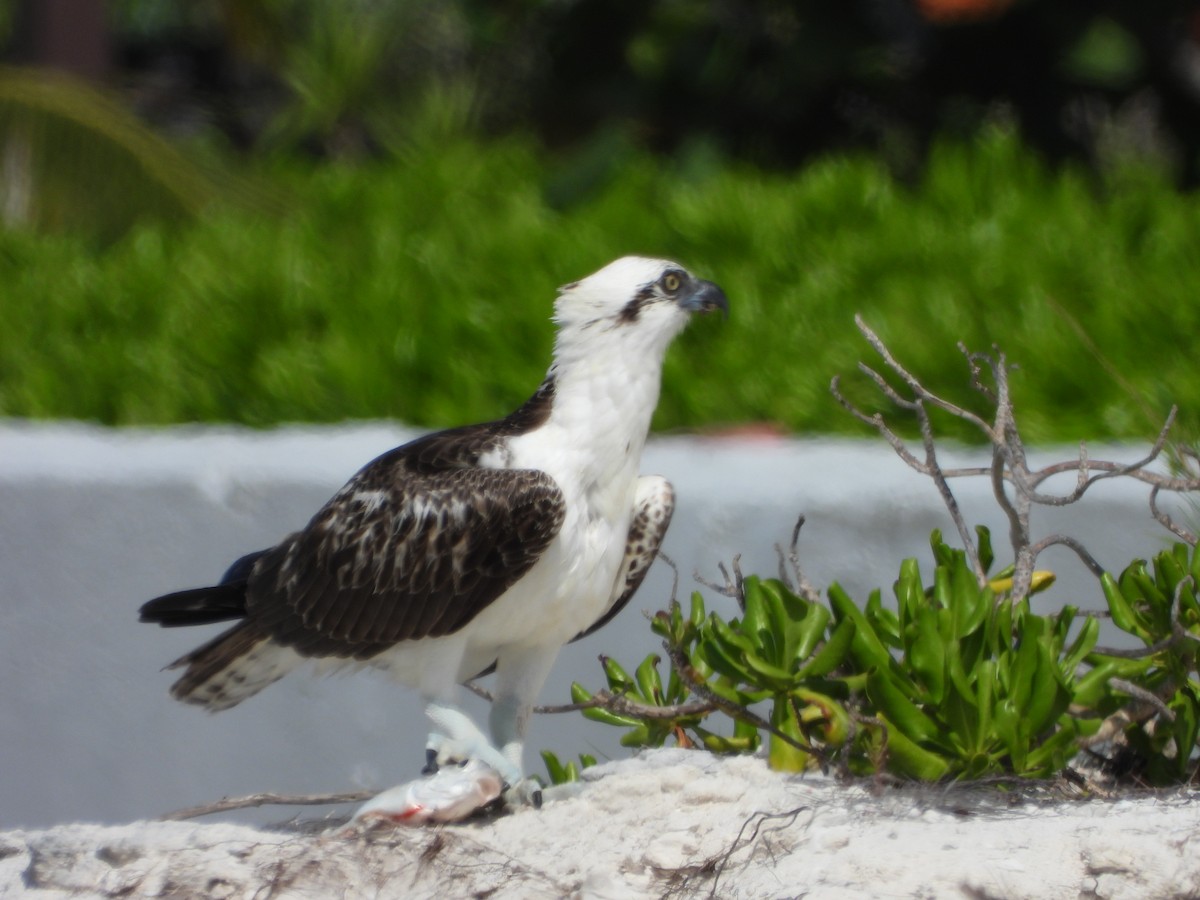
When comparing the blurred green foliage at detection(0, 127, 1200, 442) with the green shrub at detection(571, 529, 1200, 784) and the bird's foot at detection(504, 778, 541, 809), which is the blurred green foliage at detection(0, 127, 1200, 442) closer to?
the green shrub at detection(571, 529, 1200, 784)

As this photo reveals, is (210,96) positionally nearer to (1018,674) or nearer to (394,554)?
(394,554)

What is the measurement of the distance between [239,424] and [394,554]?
9.27ft

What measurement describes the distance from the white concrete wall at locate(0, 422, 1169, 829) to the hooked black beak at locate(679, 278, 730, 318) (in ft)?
5.16

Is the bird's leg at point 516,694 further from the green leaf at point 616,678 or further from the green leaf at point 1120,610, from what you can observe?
the green leaf at point 1120,610

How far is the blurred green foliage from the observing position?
604cm

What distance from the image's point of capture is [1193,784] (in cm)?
374

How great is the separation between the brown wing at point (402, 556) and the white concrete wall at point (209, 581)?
1555mm

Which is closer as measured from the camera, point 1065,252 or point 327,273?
point 1065,252

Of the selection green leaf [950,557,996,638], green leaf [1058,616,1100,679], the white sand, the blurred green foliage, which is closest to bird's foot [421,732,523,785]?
the white sand

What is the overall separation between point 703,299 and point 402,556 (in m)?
0.95

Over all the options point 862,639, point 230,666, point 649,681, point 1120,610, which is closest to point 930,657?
point 862,639

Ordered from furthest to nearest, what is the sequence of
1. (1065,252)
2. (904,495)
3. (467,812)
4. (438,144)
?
1. (438,144)
2. (1065,252)
3. (904,495)
4. (467,812)

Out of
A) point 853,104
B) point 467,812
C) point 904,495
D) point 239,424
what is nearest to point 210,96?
point 853,104

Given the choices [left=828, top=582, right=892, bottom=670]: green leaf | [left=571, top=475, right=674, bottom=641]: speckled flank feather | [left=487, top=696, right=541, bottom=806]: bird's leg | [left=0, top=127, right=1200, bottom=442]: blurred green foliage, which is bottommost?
[left=487, top=696, right=541, bottom=806]: bird's leg
